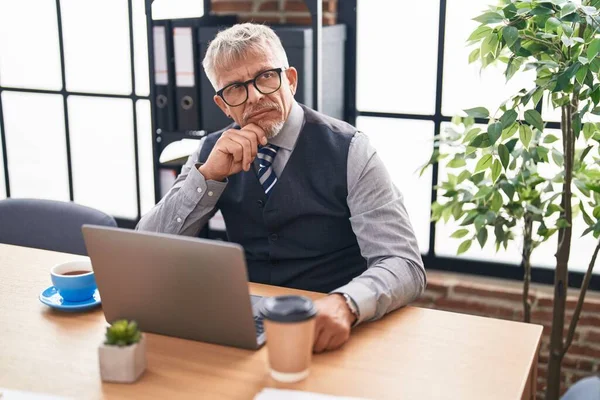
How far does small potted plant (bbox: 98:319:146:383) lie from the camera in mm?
1328

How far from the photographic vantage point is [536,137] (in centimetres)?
228

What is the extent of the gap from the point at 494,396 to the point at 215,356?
0.51 metres

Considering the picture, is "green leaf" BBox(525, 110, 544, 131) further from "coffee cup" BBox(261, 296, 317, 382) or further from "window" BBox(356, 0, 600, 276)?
"coffee cup" BBox(261, 296, 317, 382)

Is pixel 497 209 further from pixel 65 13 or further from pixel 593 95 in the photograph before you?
pixel 65 13

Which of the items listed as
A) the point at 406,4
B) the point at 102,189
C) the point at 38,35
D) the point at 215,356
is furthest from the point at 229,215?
the point at 38,35

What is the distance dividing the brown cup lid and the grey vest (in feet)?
2.20

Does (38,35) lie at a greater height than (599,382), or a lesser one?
greater

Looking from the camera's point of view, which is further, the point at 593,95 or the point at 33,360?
the point at 593,95

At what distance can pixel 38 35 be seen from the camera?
10.7 feet

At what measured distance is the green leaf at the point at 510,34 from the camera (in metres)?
1.87

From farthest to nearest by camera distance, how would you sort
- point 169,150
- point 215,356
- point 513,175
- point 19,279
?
point 169,150 < point 513,175 < point 19,279 < point 215,356

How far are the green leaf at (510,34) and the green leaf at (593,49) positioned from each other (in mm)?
175

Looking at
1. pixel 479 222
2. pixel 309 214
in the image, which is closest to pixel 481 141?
A: pixel 479 222

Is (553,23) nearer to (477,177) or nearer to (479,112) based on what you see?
(479,112)
